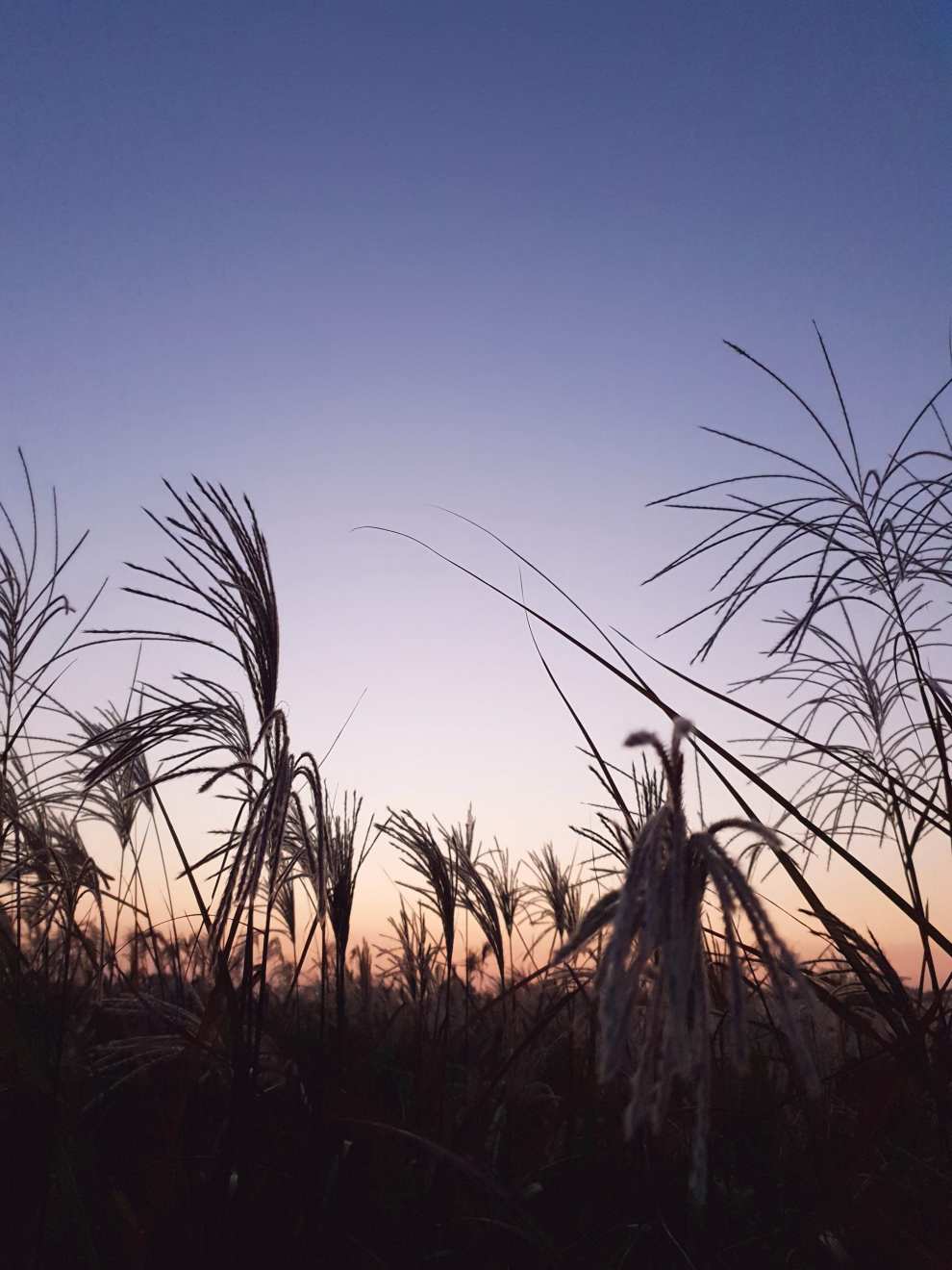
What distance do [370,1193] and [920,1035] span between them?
1.41m

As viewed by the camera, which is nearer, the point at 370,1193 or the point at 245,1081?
the point at 245,1081

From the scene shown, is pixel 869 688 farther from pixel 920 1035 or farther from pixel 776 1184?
pixel 920 1035

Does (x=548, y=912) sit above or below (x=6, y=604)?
below

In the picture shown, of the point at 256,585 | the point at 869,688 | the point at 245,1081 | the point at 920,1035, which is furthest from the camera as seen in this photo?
the point at 869,688

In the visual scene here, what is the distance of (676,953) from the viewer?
88 centimetres

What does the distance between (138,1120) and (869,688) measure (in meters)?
3.28

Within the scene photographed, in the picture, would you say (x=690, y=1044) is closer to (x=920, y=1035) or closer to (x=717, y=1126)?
(x=920, y=1035)

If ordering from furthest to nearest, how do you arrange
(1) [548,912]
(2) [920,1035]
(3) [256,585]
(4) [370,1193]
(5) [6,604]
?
(1) [548,912] < (5) [6,604] < (4) [370,1193] < (3) [256,585] < (2) [920,1035]

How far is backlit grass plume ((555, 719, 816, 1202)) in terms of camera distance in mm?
846

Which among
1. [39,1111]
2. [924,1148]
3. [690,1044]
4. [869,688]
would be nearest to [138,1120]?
[39,1111]

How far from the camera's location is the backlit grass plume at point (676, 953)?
85 centimetres

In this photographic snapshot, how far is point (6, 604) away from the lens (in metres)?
3.42

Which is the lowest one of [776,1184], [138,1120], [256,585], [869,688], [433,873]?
[776,1184]

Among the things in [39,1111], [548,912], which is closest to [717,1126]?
[39,1111]
